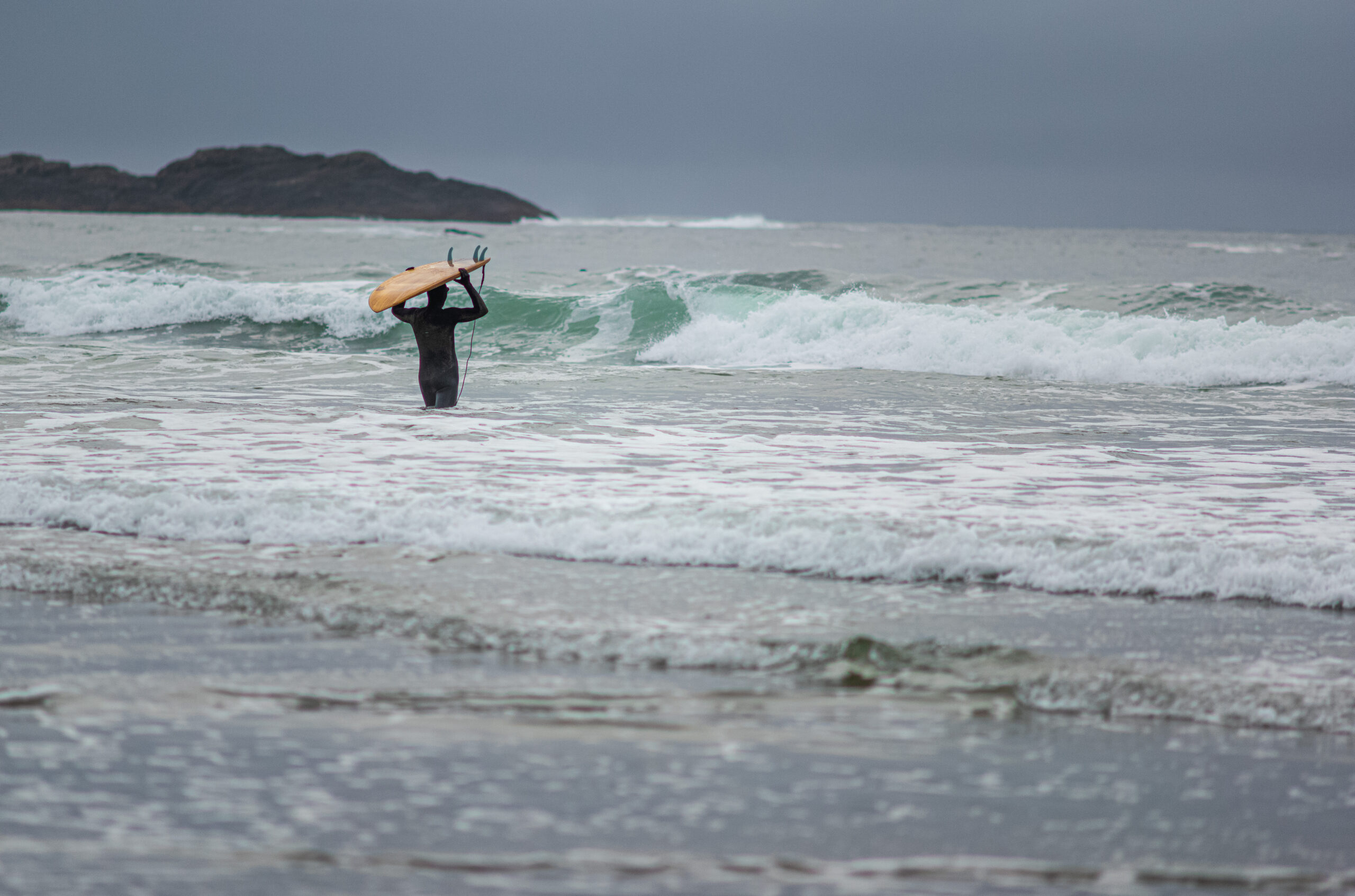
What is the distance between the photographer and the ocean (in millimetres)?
2504

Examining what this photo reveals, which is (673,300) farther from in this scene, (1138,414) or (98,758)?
(98,758)

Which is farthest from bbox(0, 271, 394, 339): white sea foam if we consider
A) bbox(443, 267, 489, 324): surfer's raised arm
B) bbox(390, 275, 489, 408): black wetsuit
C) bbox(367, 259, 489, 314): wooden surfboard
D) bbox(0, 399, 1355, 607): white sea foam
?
bbox(0, 399, 1355, 607): white sea foam

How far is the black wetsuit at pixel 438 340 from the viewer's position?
32.3 feet

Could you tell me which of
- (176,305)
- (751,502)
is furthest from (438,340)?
(176,305)

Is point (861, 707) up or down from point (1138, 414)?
down

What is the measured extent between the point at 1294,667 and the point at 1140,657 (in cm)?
50

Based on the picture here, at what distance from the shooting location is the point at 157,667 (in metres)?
3.63

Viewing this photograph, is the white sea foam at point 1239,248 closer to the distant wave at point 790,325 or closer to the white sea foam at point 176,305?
the distant wave at point 790,325

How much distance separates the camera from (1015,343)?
52.6 ft

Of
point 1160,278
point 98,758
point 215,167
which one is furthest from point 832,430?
point 215,167

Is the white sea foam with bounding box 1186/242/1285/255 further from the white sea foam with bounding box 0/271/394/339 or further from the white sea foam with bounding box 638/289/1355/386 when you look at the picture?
the white sea foam with bounding box 0/271/394/339

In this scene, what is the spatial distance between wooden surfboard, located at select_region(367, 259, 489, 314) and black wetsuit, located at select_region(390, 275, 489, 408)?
0.13 meters

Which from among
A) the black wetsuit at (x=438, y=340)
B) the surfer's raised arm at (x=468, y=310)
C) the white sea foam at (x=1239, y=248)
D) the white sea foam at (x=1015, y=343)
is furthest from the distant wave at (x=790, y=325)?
the white sea foam at (x=1239, y=248)

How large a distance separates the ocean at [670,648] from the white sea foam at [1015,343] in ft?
13.8
